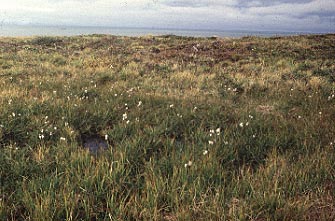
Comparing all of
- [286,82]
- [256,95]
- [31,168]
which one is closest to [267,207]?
[31,168]

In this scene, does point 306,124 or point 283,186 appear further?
point 306,124

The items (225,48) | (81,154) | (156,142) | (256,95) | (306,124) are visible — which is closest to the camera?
(81,154)

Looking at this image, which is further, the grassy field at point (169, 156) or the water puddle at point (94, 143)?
the water puddle at point (94, 143)

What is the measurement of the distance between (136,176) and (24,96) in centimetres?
561

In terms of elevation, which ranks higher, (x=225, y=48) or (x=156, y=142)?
(x=225, y=48)

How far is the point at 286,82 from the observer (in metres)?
12.8

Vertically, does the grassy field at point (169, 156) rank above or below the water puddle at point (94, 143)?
above

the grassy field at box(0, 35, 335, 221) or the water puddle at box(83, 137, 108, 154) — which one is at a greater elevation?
the grassy field at box(0, 35, 335, 221)

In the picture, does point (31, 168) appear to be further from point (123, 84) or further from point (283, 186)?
point (123, 84)

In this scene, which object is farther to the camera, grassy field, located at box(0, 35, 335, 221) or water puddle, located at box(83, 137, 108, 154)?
water puddle, located at box(83, 137, 108, 154)

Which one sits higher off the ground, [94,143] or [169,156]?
[169,156]

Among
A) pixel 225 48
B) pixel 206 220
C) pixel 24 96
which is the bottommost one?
pixel 206 220

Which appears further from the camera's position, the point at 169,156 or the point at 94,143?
the point at 94,143

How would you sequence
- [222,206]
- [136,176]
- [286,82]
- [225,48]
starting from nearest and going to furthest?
1. [222,206]
2. [136,176]
3. [286,82]
4. [225,48]
